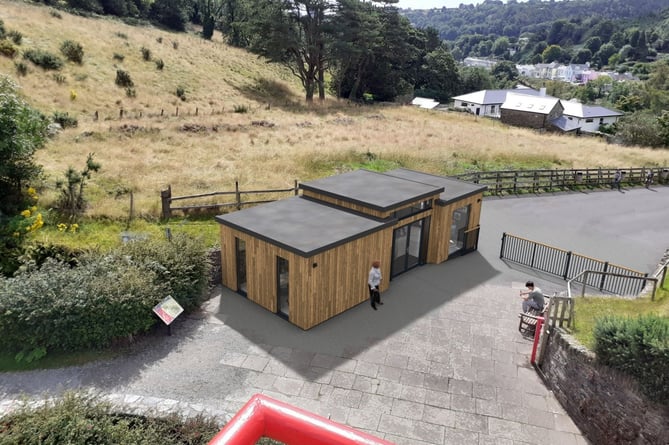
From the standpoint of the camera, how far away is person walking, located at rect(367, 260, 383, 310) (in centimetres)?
1296

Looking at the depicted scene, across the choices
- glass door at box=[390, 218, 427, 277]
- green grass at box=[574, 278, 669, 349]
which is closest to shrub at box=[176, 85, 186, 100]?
glass door at box=[390, 218, 427, 277]

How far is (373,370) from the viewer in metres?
10.9

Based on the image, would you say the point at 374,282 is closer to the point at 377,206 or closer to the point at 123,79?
the point at 377,206

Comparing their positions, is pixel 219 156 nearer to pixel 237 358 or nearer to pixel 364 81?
pixel 237 358

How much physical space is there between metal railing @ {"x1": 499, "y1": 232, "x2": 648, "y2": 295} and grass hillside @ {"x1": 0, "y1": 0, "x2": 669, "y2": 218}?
34.6 feet

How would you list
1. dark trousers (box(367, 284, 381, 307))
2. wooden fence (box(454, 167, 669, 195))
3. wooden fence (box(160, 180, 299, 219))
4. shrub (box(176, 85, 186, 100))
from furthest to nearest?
1. shrub (box(176, 85, 186, 100))
2. wooden fence (box(454, 167, 669, 195))
3. wooden fence (box(160, 180, 299, 219))
4. dark trousers (box(367, 284, 381, 307))

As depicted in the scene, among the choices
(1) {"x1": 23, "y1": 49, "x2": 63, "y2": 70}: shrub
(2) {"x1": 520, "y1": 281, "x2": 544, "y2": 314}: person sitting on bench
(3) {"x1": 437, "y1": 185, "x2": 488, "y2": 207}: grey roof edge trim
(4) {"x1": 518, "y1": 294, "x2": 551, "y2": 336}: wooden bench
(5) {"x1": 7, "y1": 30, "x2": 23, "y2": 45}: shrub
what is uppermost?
(5) {"x1": 7, "y1": 30, "x2": 23, "y2": 45}: shrub

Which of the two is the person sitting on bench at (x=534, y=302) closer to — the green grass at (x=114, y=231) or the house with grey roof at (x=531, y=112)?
the green grass at (x=114, y=231)

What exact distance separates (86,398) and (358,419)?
4834 millimetres

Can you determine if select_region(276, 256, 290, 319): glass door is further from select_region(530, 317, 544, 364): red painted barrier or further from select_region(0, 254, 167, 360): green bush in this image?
select_region(530, 317, 544, 364): red painted barrier

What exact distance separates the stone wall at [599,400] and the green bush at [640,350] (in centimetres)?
25

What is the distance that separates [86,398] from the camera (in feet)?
25.7

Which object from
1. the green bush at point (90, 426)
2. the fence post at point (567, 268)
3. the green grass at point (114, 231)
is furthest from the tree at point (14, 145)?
the fence post at point (567, 268)

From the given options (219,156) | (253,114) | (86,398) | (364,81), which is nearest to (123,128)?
(219,156)
